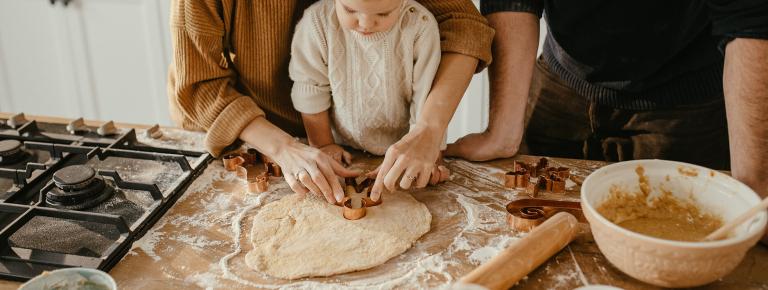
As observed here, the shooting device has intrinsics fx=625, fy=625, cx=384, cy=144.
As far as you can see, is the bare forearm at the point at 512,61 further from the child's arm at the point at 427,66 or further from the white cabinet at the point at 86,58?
the white cabinet at the point at 86,58

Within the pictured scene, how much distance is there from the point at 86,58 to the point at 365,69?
1.94 m

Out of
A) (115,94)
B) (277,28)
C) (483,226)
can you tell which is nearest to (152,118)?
(115,94)

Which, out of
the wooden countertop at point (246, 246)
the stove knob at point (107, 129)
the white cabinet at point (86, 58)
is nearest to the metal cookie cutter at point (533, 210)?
the wooden countertop at point (246, 246)

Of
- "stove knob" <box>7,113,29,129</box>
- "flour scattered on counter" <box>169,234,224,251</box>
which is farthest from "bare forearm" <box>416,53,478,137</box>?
"stove knob" <box>7,113,29,129</box>

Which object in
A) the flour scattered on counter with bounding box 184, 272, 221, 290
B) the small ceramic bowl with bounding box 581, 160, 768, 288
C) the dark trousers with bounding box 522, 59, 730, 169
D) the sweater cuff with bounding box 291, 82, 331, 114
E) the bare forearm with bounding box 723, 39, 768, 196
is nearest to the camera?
the small ceramic bowl with bounding box 581, 160, 768, 288

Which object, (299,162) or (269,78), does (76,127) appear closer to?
(269,78)

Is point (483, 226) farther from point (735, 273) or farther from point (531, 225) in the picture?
point (735, 273)

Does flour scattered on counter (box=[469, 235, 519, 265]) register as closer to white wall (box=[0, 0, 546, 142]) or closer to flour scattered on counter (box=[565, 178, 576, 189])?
flour scattered on counter (box=[565, 178, 576, 189])

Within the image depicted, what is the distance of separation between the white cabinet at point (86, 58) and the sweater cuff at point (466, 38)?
1579 millimetres

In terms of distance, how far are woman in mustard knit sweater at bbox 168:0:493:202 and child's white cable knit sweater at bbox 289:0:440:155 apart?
0.05m

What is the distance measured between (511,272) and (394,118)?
0.52 meters

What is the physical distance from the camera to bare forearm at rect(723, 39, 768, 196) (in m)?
1.07

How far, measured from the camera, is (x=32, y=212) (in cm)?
105

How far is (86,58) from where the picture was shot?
272cm
